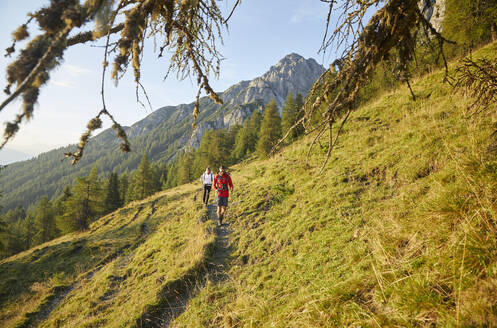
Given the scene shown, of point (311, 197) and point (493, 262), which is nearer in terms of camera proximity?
point (493, 262)

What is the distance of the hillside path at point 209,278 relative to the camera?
477cm

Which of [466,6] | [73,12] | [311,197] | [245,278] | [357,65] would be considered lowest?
[245,278]

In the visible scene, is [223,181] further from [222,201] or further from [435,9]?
[435,9]

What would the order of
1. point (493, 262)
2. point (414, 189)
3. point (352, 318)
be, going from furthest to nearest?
point (414, 189), point (352, 318), point (493, 262)

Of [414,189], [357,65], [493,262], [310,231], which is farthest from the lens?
[310,231]

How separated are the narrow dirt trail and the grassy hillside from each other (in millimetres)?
51

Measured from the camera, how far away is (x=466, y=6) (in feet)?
8.50

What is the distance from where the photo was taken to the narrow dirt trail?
478cm

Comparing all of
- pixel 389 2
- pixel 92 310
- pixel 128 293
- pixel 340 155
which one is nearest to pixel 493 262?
pixel 389 2

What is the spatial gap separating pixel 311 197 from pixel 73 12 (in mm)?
6646

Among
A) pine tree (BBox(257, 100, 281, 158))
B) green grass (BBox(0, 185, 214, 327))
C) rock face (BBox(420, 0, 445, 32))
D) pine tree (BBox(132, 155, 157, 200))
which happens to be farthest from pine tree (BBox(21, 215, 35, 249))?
rock face (BBox(420, 0, 445, 32))

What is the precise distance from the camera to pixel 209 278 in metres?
5.46

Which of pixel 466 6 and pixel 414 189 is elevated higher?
pixel 466 6

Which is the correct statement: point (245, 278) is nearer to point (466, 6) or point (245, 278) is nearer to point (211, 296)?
point (211, 296)
